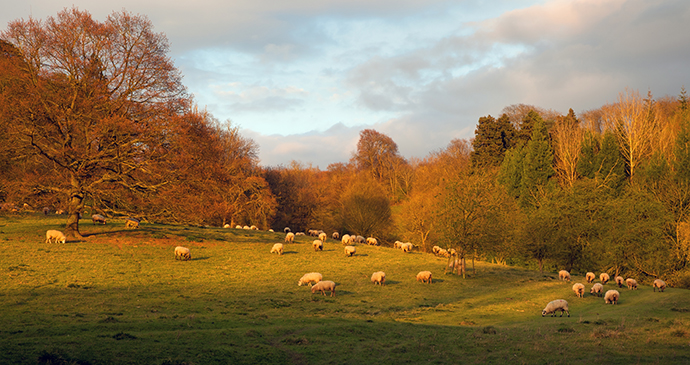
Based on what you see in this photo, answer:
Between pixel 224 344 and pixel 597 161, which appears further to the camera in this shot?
pixel 597 161

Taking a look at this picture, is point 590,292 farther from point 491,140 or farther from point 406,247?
point 491,140

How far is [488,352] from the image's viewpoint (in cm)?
1544

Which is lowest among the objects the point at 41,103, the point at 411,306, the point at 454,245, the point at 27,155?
the point at 411,306

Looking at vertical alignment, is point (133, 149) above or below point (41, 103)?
below

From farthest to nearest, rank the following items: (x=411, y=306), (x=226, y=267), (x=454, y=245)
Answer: (x=454, y=245) < (x=226, y=267) < (x=411, y=306)

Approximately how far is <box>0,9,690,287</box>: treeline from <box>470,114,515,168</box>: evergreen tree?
0.88 ft

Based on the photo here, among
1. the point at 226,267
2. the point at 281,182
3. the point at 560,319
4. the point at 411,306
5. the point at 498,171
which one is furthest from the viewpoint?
the point at 281,182

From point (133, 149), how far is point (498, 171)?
62.6 meters

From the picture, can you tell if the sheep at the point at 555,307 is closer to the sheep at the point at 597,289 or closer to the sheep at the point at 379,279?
the sheep at the point at 597,289

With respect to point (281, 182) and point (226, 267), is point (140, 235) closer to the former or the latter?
point (226, 267)

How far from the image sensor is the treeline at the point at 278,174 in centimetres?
3350

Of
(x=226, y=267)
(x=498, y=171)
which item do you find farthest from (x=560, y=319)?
(x=498, y=171)

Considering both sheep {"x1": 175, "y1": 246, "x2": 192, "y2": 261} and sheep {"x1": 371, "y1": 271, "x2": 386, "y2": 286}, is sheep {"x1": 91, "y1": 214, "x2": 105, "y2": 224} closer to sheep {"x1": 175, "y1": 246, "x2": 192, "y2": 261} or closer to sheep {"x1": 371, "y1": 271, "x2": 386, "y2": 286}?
sheep {"x1": 175, "y1": 246, "x2": 192, "y2": 261}

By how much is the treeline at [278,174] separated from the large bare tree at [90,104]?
0.33 ft
